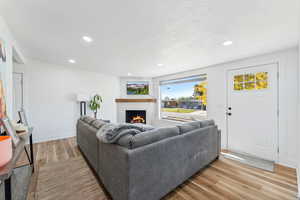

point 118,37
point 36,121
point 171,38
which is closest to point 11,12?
point 118,37

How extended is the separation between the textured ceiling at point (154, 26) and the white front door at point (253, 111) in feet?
1.78

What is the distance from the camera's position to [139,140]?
4.35ft

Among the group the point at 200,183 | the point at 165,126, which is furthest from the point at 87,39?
the point at 200,183

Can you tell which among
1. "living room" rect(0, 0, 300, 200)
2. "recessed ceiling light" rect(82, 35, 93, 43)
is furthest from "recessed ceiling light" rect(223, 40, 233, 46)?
"recessed ceiling light" rect(82, 35, 93, 43)

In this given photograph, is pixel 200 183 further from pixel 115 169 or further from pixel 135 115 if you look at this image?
pixel 135 115

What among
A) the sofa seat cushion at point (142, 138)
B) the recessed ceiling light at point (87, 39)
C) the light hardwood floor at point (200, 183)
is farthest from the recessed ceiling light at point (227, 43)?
the recessed ceiling light at point (87, 39)

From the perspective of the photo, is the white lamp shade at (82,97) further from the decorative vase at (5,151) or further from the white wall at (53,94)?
the decorative vase at (5,151)

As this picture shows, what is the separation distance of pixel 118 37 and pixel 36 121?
3398mm

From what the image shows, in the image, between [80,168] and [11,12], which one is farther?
[80,168]

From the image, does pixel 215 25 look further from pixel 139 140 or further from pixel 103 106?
pixel 103 106

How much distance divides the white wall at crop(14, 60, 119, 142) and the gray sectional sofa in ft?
8.06

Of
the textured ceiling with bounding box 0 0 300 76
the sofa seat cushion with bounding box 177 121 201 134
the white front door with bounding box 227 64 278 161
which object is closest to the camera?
the textured ceiling with bounding box 0 0 300 76

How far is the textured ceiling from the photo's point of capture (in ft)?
4.53

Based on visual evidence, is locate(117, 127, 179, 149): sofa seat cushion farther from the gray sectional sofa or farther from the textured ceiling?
the textured ceiling
